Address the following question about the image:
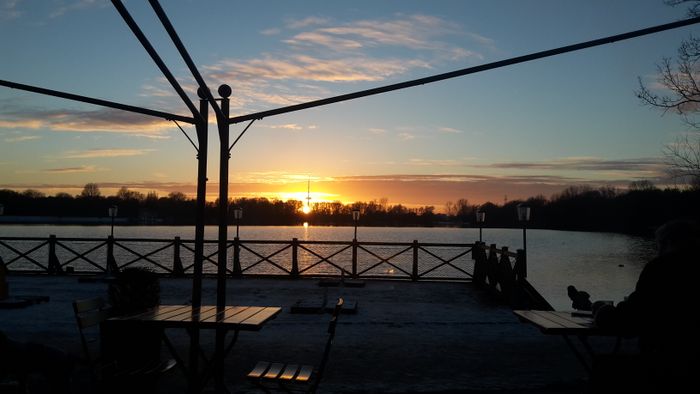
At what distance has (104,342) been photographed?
18.3 feet

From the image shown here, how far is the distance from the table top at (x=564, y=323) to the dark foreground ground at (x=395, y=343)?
3.50 ft

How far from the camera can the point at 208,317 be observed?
4.60 m

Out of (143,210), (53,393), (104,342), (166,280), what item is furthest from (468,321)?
(143,210)

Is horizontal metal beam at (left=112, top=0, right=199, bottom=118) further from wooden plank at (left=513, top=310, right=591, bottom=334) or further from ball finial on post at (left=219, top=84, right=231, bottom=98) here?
wooden plank at (left=513, top=310, right=591, bottom=334)

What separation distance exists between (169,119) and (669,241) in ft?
15.0

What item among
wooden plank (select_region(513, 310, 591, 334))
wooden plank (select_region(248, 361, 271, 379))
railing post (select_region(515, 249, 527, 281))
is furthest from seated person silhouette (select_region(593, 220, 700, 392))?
railing post (select_region(515, 249, 527, 281))

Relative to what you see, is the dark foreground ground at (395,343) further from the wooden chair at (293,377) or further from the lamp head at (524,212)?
the lamp head at (524,212)

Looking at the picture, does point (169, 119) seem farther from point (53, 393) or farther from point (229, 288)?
point (229, 288)

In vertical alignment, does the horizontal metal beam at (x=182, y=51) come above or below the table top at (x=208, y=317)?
above

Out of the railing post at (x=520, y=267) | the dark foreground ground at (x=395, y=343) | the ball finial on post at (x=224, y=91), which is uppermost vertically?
the ball finial on post at (x=224, y=91)

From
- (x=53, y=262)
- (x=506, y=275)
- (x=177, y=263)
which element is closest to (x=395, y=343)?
(x=506, y=275)

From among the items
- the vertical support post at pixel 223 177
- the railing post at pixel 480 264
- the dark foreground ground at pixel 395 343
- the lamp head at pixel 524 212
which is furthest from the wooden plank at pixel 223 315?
the lamp head at pixel 524 212

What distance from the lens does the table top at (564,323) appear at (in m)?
4.15

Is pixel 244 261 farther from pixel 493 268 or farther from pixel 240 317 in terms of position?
pixel 240 317
